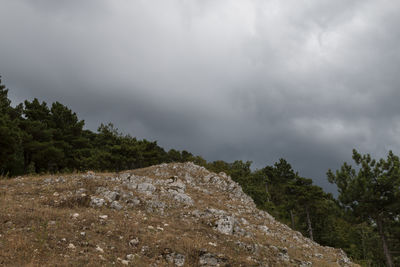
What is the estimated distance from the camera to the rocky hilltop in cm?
829

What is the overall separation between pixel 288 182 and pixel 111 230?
41.9 meters

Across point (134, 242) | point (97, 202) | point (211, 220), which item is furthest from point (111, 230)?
point (211, 220)

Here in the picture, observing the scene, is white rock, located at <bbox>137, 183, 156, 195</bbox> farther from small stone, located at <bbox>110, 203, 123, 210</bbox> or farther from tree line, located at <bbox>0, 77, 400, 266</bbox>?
tree line, located at <bbox>0, 77, 400, 266</bbox>

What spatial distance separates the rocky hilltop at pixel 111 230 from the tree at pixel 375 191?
1332 centimetres

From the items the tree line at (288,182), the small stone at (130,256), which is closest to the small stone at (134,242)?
the small stone at (130,256)

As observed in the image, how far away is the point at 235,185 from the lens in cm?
2981

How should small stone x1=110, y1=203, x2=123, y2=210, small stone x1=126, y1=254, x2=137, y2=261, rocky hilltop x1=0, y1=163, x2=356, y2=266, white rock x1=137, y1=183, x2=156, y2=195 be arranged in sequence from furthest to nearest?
white rock x1=137, y1=183, x2=156, y2=195, small stone x1=110, y1=203, x2=123, y2=210, small stone x1=126, y1=254, x2=137, y2=261, rocky hilltop x1=0, y1=163, x2=356, y2=266

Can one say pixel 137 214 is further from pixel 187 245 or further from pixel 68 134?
pixel 68 134

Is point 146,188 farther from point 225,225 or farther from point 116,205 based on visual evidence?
point 225,225

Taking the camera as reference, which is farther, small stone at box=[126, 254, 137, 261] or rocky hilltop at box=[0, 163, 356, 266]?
small stone at box=[126, 254, 137, 261]

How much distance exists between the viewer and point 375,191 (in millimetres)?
26703

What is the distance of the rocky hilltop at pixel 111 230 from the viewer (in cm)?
829

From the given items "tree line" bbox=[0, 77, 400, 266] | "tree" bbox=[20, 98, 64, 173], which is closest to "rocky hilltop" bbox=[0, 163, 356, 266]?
"tree line" bbox=[0, 77, 400, 266]

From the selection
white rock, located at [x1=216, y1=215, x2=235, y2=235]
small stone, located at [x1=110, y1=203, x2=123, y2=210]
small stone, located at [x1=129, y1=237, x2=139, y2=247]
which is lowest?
small stone, located at [x1=129, y1=237, x2=139, y2=247]
